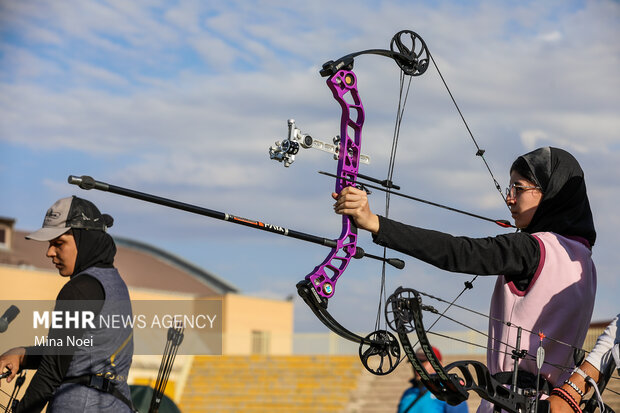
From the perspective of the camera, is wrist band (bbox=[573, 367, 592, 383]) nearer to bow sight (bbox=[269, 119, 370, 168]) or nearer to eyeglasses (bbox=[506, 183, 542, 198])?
eyeglasses (bbox=[506, 183, 542, 198])

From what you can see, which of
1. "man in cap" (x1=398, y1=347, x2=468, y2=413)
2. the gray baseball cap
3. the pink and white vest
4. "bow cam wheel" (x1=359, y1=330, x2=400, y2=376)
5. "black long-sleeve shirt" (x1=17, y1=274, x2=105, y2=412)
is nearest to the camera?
the pink and white vest

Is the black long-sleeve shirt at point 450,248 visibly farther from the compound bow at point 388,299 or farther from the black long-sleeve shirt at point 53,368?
the black long-sleeve shirt at point 53,368

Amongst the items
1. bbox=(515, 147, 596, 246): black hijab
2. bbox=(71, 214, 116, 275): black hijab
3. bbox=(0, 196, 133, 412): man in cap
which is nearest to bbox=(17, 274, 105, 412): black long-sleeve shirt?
bbox=(0, 196, 133, 412): man in cap

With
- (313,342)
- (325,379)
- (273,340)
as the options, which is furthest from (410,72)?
(273,340)

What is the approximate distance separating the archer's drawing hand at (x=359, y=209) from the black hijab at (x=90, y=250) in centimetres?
146

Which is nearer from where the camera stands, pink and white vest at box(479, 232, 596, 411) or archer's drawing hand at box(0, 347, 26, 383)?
pink and white vest at box(479, 232, 596, 411)

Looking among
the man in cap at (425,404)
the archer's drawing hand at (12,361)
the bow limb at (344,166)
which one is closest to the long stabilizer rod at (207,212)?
the bow limb at (344,166)

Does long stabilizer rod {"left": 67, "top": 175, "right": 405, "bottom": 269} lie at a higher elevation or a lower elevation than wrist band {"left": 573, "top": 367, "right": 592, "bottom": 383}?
higher

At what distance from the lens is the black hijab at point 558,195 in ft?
11.2

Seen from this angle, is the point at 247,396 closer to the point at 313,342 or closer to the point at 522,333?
the point at 313,342

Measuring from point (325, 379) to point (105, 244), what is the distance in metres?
15.6

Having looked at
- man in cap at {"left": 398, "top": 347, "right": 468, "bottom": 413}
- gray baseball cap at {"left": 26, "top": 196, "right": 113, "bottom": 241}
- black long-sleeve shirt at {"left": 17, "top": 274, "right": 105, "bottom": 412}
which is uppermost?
gray baseball cap at {"left": 26, "top": 196, "right": 113, "bottom": 241}

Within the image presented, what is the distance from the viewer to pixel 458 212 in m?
3.85

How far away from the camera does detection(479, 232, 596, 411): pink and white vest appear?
3.23 meters
